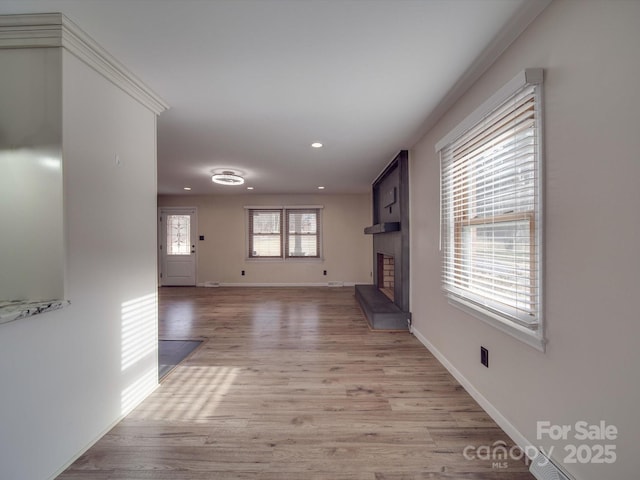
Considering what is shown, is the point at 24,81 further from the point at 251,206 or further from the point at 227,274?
the point at 227,274

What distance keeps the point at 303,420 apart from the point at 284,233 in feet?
17.0

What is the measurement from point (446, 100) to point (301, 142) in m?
1.53

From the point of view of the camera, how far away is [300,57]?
1.62 meters

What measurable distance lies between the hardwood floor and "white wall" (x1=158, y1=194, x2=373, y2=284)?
141 inches

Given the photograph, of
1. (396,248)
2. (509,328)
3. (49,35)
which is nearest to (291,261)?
(396,248)

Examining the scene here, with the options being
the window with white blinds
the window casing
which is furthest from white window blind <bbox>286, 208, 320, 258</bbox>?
the window with white blinds

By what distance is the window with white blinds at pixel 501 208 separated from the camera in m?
1.36

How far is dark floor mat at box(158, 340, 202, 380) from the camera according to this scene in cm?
244

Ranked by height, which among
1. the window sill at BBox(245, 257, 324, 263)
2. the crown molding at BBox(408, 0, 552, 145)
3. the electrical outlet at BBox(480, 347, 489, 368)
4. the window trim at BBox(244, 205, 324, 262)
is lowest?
the electrical outlet at BBox(480, 347, 489, 368)

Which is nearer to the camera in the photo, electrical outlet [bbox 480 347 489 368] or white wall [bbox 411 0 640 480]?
→ white wall [bbox 411 0 640 480]

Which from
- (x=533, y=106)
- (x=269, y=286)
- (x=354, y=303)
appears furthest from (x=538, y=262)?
(x=269, y=286)

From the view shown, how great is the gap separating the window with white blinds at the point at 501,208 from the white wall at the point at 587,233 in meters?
0.08

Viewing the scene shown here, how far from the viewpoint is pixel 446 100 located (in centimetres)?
214

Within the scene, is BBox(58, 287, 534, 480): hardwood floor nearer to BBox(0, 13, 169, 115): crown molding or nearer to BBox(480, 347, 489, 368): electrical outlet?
BBox(480, 347, 489, 368): electrical outlet
